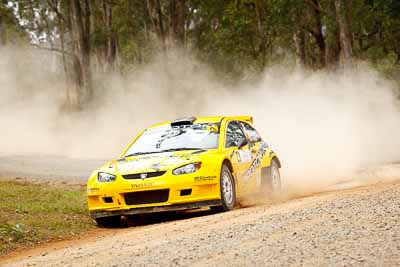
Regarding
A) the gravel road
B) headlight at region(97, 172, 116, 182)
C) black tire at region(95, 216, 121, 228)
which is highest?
headlight at region(97, 172, 116, 182)

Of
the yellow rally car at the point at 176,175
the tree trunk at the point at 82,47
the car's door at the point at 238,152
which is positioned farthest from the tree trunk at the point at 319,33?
the yellow rally car at the point at 176,175

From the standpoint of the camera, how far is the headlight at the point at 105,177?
10.5m

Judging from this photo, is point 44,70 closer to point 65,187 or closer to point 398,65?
point 398,65

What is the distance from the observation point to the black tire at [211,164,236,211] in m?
10.5

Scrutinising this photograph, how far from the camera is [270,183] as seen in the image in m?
12.7

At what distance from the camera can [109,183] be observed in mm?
10500

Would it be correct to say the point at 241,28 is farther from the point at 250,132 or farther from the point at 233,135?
the point at 233,135

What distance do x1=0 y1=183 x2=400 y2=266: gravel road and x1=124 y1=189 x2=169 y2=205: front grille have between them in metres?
0.77

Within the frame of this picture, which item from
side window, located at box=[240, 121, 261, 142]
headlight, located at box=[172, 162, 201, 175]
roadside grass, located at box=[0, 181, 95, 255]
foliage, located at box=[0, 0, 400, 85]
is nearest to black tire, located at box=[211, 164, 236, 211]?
headlight, located at box=[172, 162, 201, 175]

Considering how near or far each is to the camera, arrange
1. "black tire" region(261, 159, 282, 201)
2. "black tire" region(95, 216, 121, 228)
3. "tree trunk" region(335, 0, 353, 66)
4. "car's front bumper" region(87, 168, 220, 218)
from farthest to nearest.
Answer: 1. "tree trunk" region(335, 0, 353, 66)
2. "black tire" region(261, 159, 282, 201)
3. "black tire" region(95, 216, 121, 228)
4. "car's front bumper" region(87, 168, 220, 218)

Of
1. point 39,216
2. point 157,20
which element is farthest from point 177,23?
point 39,216

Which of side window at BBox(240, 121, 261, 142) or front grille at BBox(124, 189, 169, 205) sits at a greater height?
side window at BBox(240, 121, 261, 142)

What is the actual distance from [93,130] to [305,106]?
14.6 meters

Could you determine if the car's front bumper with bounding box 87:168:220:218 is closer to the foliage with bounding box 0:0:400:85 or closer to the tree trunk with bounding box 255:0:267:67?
the foliage with bounding box 0:0:400:85
